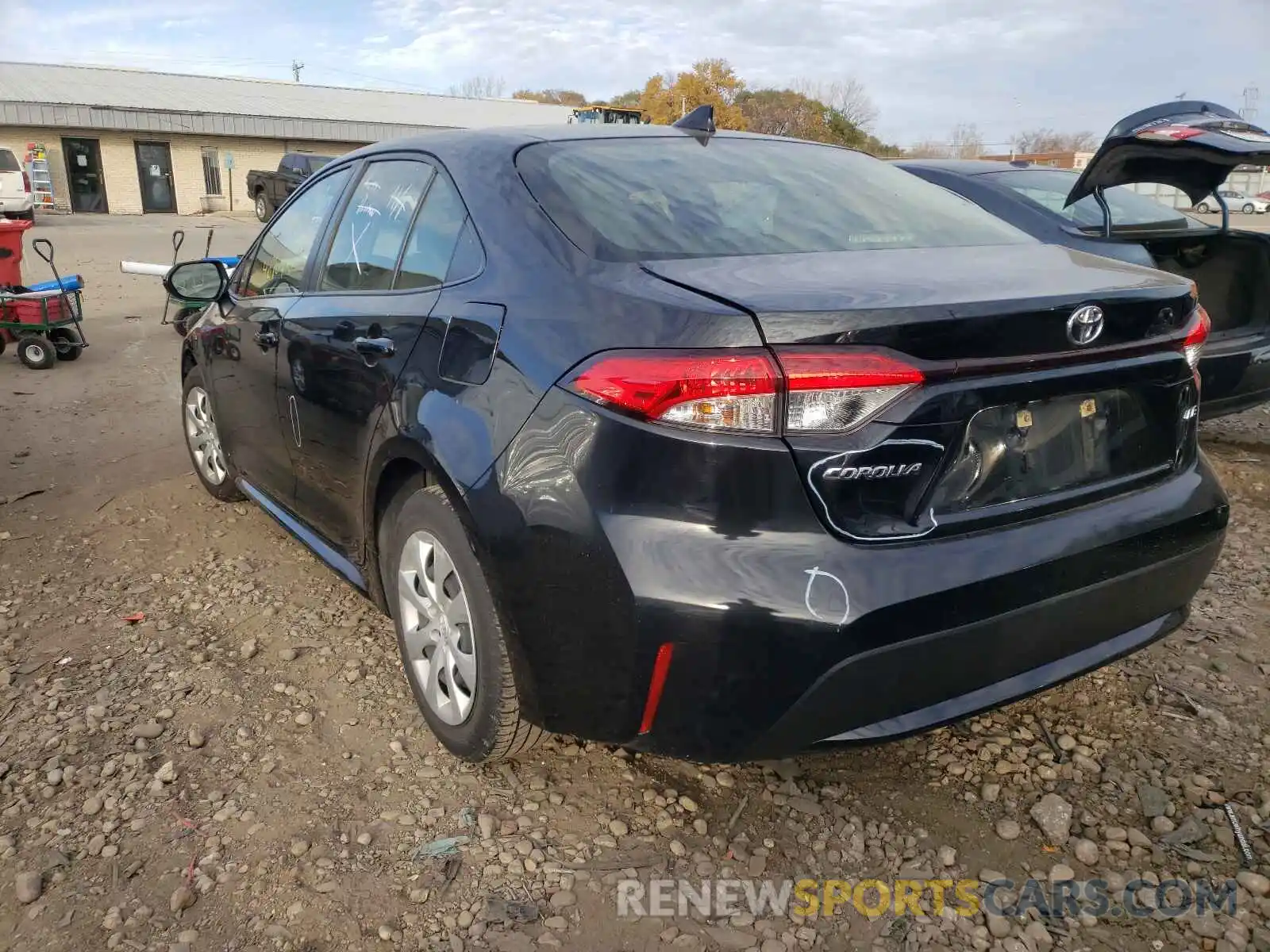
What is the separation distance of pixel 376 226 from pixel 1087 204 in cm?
416

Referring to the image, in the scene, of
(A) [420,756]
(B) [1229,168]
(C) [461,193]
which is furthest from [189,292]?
(B) [1229,168]

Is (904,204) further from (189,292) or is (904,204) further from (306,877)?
(189,292)

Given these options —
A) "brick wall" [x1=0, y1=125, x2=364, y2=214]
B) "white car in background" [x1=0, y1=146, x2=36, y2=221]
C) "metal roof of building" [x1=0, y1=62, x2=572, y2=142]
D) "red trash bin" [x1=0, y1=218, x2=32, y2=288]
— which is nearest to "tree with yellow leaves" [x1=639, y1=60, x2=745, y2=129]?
"metal roof of building" [x1=0, y1=62, x2=572, y2=142]

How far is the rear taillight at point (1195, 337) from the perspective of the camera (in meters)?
2.29

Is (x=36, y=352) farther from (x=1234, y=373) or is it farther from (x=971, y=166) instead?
(x=1234, y=373)

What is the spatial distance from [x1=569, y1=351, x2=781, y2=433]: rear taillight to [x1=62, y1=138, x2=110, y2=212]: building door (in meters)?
37.1

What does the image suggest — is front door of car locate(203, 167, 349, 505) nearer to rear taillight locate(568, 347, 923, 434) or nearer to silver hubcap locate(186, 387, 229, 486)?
silver hubcap locate(186, 387, 229, 486)

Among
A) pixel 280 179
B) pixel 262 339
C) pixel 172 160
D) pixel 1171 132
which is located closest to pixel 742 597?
pixel 262 339

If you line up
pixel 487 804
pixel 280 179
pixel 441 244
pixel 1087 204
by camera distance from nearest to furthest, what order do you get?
pixel 487 804, pixel 441 244, pixel 1087 204, pixel 280 179

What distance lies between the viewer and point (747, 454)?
180 cm

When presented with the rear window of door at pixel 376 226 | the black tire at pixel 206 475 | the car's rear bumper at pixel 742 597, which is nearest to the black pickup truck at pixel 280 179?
the black tire at pixel 206 475

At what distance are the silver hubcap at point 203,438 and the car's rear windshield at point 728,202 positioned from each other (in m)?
2.48

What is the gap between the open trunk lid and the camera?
3709mm

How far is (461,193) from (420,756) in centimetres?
154
